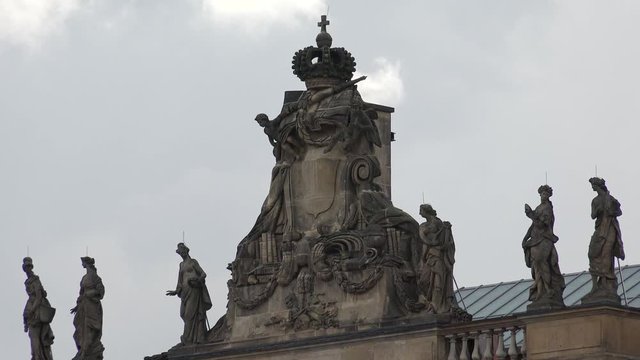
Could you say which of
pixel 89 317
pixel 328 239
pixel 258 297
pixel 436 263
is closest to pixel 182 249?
pixel 258 297

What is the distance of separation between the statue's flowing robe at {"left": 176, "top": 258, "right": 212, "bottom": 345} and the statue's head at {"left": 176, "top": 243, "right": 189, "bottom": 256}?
0.17 m

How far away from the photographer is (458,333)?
48062 millimetres

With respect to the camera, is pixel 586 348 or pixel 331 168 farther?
pixel 331 168

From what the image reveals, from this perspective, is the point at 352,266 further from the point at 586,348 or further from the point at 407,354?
the point at 586,348

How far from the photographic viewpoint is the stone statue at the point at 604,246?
4600 cm

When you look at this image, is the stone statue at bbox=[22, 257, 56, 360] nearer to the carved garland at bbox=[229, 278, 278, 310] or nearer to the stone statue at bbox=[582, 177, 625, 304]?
the carved garland at bbox=[229, 278, 278, 310]

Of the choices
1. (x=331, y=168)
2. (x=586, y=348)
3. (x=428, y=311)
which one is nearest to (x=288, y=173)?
(x=331, y=168)

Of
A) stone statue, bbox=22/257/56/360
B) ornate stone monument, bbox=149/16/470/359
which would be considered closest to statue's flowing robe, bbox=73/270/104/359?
stone statue, bbox=22/257/56/360

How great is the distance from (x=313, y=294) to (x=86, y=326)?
6617 millimetres

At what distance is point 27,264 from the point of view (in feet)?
184

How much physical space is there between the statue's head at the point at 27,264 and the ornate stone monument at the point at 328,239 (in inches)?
205

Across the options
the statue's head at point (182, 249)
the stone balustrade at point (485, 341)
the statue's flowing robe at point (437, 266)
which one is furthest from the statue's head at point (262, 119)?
Answer: the stone balustrade at point (485, 341)

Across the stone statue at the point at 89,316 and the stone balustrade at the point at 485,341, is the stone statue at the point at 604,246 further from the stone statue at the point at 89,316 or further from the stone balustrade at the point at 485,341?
the stone statue at the point at 89,316

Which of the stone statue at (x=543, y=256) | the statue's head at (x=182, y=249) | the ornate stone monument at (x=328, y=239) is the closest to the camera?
the stone statue at (x=543, y=256)
